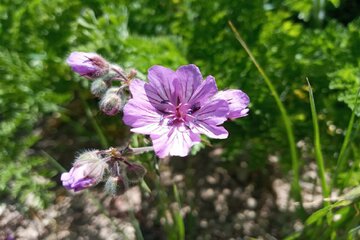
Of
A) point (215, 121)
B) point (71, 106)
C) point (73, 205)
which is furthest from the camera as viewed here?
point (71, 106)

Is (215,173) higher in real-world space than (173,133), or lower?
lower

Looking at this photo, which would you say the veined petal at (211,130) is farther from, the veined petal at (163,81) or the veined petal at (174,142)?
the veined petal at (163,81)

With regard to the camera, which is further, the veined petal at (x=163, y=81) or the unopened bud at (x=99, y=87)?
the unopened bud at (x=99, y=87)

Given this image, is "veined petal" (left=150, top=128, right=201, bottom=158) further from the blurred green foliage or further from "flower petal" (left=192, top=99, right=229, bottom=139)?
the blurred green foliage

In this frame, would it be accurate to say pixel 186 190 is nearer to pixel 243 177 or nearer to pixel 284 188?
pixel 243 177

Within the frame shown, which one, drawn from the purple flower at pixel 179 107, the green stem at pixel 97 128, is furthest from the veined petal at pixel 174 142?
the green stem at pixel 97 128

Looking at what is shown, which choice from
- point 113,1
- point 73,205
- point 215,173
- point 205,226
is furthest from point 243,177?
point 113,1

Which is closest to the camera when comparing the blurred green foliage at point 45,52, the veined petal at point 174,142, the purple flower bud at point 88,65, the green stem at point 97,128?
the veined petal at point 174,142

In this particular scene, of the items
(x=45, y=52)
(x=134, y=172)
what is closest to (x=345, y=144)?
(x=134, y=172)

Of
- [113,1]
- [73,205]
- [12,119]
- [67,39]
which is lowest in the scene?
[73,205]
